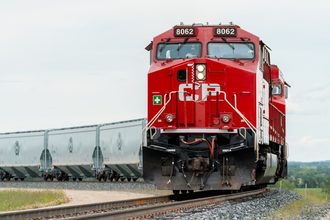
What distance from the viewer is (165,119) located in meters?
19.0

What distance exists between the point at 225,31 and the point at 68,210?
6760 mm

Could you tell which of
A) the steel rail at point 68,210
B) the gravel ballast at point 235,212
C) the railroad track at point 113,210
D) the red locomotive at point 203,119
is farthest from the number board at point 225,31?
the steel rail at point 68,210

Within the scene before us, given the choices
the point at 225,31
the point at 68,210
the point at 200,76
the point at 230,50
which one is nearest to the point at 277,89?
the point at 230,50

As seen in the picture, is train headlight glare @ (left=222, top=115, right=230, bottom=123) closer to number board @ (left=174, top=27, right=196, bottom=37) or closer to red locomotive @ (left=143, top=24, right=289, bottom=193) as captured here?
red locomotive @ (left=143, top=24, right=289, bottom=193)

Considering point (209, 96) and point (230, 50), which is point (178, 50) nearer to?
Answer: point (230, 50)

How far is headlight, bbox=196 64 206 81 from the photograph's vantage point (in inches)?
750

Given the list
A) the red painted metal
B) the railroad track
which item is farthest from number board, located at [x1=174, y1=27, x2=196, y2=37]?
the railroad track

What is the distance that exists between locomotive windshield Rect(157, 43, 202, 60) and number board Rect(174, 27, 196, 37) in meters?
0.25

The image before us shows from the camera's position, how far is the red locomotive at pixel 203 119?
18875 mm

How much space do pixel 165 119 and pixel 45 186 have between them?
21874 mm

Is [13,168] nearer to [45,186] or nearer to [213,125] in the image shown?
[45,186]

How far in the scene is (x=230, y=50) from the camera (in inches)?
773

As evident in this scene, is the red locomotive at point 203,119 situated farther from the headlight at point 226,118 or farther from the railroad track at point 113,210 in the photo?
the railroad track at point 113,210

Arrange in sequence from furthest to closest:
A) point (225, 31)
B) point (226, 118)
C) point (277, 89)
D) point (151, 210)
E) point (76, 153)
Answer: point (76, 153), point (277, 89), point (225, 31), point (226, 118), point (151, 210)
